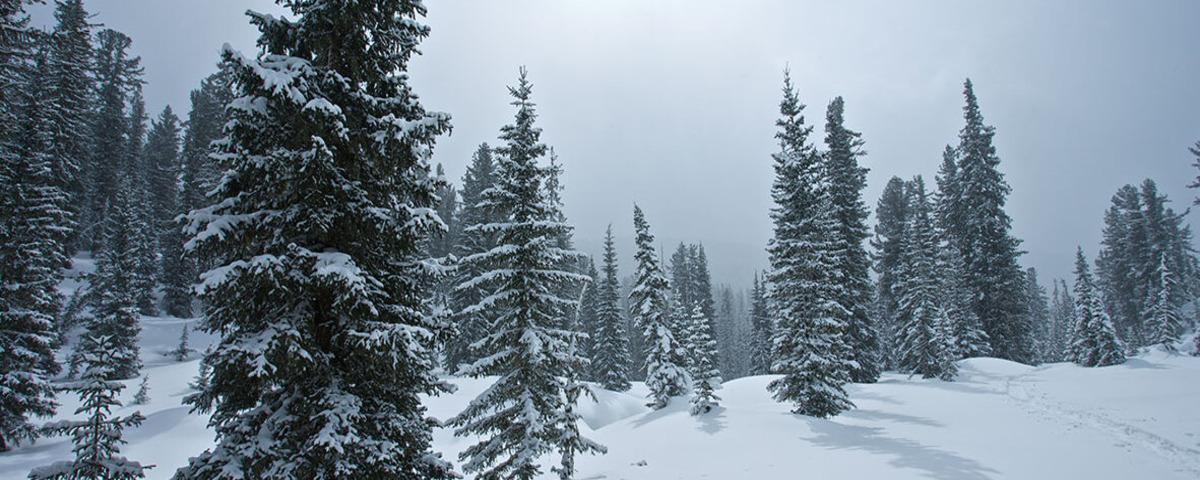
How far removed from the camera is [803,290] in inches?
858

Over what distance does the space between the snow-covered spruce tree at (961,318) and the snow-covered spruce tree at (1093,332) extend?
545 cm

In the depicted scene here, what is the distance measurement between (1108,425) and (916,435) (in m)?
6.44

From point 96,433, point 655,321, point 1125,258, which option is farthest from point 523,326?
point 1125,258

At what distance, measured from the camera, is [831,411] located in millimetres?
20875

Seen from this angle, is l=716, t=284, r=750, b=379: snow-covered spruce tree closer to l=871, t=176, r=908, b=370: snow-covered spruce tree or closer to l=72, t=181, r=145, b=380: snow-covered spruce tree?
l=871, t=176, r=908, b=370: snow-covered spruce tree

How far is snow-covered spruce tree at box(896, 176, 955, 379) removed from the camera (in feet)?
105

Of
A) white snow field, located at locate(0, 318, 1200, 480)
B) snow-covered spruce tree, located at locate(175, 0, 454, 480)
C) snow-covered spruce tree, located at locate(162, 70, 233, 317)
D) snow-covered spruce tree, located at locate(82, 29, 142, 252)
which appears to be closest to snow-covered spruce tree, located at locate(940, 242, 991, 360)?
white snow field, located at locate(0, 318, 1200, 480)

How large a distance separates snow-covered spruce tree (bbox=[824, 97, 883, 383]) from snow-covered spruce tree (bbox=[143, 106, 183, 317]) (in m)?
46.6

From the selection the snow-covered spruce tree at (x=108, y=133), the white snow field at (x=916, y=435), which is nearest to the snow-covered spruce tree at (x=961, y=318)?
the white snow field at (x=916, y=435)

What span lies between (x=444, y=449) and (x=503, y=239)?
1383 centimetres

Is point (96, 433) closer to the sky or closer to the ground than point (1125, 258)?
closer to the ground

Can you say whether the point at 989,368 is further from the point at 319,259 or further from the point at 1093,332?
the point at 319,259

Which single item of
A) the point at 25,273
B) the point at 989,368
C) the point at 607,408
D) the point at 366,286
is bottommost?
the point at 607,408

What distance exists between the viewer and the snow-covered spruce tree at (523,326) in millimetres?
13859
